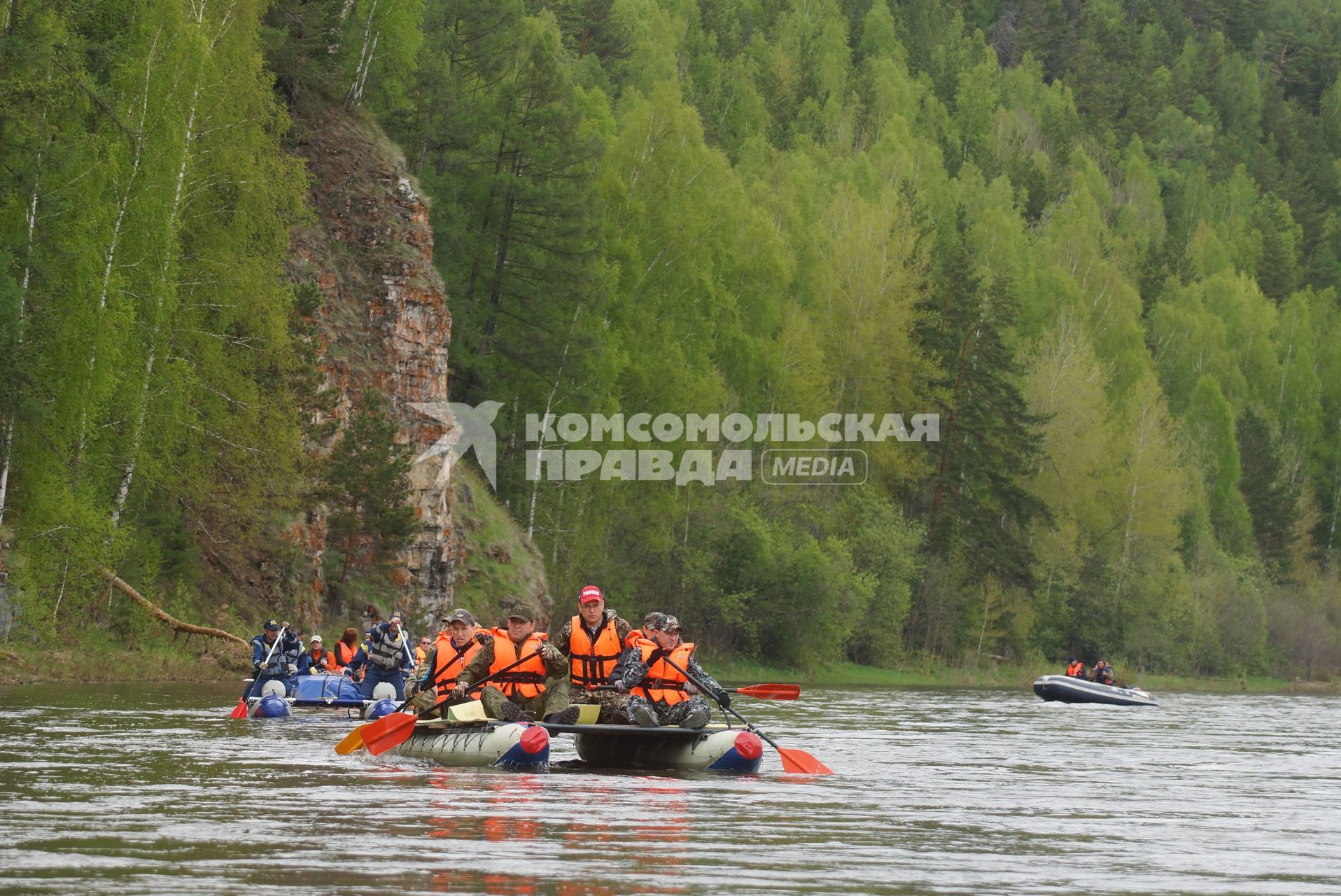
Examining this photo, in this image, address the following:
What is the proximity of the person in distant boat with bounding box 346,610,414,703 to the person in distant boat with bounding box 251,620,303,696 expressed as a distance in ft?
4.08

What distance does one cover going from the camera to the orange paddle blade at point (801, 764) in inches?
793

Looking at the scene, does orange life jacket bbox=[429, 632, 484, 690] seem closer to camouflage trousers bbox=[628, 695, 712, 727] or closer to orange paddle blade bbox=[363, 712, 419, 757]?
orange paddle blade bbox=[363, 712, 419, 757]

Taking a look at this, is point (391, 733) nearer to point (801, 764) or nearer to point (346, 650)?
point (801, 764)

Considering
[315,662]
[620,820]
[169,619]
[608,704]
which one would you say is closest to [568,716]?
[608,704]

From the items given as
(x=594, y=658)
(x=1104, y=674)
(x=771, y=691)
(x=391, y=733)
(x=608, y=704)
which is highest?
(x=594, y=658)

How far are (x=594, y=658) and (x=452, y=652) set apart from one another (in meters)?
1.65

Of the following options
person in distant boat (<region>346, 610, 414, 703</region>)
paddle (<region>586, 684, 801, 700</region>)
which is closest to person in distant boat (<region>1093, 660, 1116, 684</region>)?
person in distant boat (<region>346, 610, 414, 703</region>)

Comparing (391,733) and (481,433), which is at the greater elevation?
(481,433)

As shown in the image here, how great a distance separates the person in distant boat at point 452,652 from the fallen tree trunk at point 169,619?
14.2 meters

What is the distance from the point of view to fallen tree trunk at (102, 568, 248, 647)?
3334cm

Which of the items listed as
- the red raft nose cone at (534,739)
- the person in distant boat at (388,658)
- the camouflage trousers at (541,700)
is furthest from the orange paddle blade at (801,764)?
the person in distant boat at (388,658)

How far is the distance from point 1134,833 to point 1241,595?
6304 centimetres

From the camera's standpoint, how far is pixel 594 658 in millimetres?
19969

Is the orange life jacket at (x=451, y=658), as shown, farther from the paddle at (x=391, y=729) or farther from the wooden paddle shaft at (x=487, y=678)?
the paddle at (x=391, y=729)
